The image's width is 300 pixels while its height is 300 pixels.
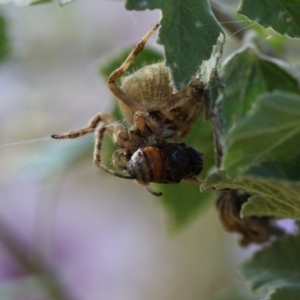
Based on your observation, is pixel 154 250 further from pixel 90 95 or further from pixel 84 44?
pixel 84 44

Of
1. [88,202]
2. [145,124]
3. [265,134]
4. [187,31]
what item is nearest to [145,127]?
[145,124]

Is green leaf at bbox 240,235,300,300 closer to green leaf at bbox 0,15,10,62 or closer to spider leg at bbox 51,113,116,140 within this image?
spider leg at bbox 51,113,116,140

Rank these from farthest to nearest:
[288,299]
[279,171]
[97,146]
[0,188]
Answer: [0,188]
[97,146]
[288,299]
[279,171]

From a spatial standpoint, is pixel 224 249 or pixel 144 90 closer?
pixel 144 90

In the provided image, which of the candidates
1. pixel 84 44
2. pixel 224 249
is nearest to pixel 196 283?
pixel 224 249

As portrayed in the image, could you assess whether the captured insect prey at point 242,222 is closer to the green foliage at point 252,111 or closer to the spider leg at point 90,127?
the green foliage at point 252,111

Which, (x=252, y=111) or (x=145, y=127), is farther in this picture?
(x=145, y=127)

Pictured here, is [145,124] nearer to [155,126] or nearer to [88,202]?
[155,126]
